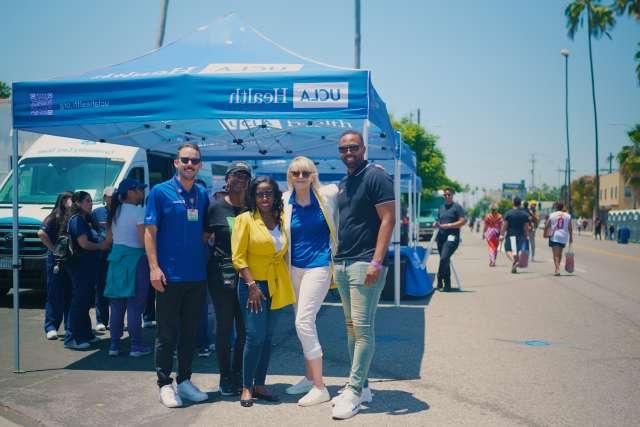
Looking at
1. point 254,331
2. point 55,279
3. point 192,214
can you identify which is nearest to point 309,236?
point 254,331

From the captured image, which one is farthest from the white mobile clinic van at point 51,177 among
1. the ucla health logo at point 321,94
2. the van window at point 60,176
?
the ucla health logo at point 321,94

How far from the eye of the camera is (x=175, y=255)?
4.84m

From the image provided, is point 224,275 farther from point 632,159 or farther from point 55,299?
point 632,159

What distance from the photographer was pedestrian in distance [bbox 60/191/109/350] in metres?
6.78

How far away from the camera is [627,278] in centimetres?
1473

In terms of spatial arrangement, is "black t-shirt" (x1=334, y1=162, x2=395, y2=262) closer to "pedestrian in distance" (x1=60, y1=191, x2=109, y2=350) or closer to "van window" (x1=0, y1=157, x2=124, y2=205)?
"pedestrian in distance" (x1=60, y1=191, x2=109, y2=350)

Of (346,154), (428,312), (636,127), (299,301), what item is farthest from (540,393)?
(636,127)

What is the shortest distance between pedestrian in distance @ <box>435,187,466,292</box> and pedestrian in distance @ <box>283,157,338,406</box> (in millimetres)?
7179

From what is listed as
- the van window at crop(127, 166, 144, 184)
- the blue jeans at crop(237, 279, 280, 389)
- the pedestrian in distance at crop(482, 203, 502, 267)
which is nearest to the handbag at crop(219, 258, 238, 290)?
the blue jeans at crop(237, 279, 280, 389)

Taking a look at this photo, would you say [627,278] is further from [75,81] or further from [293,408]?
[75,81]

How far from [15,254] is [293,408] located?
3479 millimetres

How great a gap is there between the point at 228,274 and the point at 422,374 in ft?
7.25

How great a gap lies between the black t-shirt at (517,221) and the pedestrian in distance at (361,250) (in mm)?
11941

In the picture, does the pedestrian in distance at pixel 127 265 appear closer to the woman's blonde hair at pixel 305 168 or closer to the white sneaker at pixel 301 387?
the white sneaker at pixel 301 387
